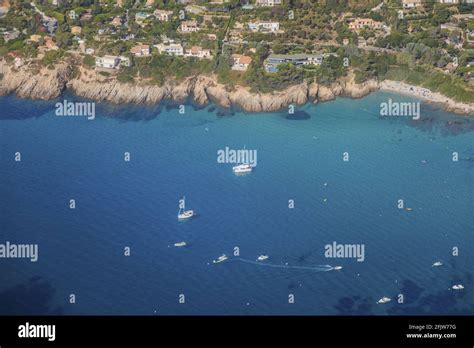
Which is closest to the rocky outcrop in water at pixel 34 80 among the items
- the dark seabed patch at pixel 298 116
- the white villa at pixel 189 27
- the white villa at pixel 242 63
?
the white villa at pixel 189 27

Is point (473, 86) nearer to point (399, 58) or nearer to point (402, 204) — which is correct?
point (399, 58)

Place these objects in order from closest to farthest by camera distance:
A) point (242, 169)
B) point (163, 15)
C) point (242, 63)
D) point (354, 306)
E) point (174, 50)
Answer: point (354, 306)
point (242, 169)
point (242, 63)
point (174, 50)
point (163, 15)

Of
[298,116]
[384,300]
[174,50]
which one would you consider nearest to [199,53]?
[174,50]

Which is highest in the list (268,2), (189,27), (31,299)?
(268,2)

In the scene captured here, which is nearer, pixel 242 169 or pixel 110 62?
pixel 242 169

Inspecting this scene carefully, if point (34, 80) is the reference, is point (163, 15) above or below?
above

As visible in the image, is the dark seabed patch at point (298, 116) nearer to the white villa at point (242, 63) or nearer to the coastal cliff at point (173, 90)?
the coastal cliff at point (173, 90)

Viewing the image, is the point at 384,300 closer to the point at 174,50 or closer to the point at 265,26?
the point at 174,50
